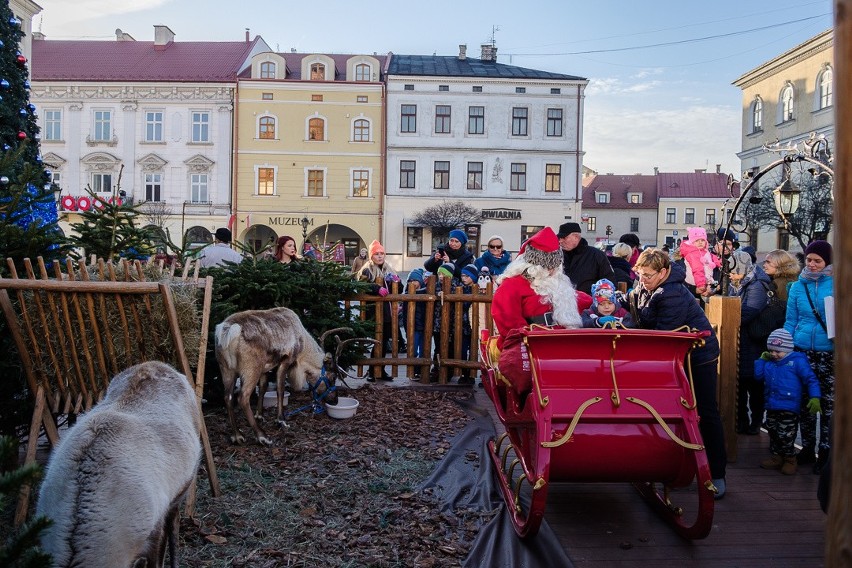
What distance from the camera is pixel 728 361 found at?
622cm

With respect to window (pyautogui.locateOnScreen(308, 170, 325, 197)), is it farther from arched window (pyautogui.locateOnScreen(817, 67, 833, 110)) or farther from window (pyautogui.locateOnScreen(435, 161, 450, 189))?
arched window (pyautogui.locateOnScreen(817, 67, 833, 110))

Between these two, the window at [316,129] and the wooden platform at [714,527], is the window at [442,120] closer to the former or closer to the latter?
the window at [316,129]

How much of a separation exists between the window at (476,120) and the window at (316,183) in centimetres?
917

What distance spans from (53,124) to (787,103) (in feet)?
141

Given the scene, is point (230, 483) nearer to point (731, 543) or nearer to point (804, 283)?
point (731, 543)

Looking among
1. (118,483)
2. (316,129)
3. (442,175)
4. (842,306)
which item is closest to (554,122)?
(442,175)

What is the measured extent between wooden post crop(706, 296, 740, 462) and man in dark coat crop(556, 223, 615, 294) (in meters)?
1.73

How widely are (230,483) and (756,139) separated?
149 feet

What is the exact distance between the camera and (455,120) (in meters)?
39.8

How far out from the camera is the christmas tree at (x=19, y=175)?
185 inches

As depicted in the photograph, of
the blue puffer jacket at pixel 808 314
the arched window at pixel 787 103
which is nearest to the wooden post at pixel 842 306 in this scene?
the blue puffer jacket at pixel 808 314

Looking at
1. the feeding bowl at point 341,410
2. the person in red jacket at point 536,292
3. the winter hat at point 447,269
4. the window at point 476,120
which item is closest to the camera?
the person in red jacket at point 536,292

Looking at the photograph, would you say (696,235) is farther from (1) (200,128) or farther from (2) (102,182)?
(2) (102,182)

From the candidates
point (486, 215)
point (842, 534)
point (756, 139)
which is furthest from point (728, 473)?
point (756, 139)
